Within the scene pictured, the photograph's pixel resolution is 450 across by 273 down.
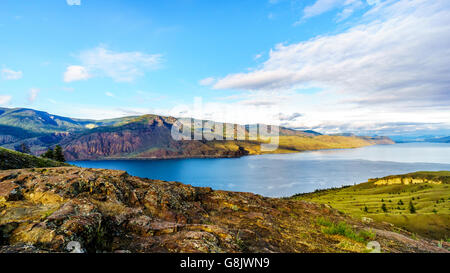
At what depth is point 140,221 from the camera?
21.4 ft

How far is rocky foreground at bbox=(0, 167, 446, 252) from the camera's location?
488 cm

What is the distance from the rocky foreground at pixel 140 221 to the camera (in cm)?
488

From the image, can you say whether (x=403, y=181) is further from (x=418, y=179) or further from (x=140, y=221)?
(x=140, y=221)

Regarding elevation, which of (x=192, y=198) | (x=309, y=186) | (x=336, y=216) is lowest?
(x=309, y=186)

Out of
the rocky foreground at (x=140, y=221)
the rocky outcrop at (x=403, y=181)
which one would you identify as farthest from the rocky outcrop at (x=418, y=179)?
the rocky foreground at (x=140, y=221)

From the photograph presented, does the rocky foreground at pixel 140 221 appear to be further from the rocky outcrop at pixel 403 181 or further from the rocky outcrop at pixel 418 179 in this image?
the rocky outcrop at pixel 418 179

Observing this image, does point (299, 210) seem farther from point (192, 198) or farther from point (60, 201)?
point (60, 201)

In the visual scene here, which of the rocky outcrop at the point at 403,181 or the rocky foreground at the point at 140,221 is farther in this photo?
the rocky outcrop at the point at 403,181

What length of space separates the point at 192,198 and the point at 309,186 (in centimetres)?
13522

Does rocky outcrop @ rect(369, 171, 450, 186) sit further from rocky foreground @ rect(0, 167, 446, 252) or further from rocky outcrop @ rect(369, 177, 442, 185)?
rocky foreground @ rect(0, 167, 446, 252)

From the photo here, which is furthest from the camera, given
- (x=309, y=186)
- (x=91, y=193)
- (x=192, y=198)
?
(x=309, y=186)
